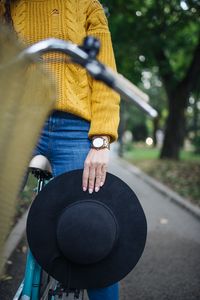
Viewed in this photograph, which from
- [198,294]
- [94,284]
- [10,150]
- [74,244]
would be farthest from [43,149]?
[198,294]

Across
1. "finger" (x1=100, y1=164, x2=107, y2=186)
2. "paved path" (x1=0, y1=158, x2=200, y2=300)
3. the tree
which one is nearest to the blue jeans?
"finger" (x1=100, y1=164, x2=107, y2=186)

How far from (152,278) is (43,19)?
2627 mm

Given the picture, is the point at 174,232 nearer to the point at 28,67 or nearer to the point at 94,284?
the point at 94,284

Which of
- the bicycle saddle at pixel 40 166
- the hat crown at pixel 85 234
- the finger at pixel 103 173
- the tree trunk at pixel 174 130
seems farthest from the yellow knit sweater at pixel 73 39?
the tree trunk at pixel 174 130

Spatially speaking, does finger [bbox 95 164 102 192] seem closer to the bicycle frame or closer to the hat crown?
the hat crown

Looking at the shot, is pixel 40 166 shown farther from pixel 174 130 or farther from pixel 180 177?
pixel 174 130

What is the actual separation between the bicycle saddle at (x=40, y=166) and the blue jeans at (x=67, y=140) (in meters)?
0.05

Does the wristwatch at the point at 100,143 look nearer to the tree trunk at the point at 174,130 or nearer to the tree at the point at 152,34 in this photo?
the tree at the point at 152,34

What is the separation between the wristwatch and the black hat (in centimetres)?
15

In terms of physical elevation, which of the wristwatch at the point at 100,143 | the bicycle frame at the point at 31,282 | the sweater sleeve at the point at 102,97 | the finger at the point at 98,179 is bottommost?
the bicycle frame at the point at 31,282

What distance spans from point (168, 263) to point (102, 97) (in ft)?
9.04

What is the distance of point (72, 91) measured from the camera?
183 cm

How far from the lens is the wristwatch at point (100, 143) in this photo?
1.77m

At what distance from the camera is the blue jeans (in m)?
1.85
